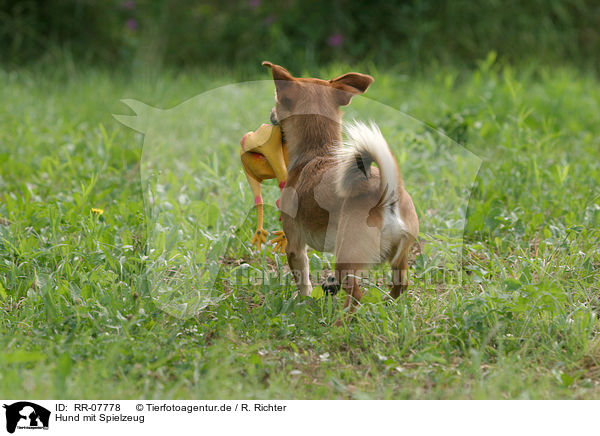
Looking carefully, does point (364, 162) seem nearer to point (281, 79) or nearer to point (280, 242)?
point (281, 79)

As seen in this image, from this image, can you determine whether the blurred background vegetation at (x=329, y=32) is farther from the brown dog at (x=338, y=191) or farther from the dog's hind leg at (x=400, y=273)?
the dog's hind leg at (x=400, y=273)

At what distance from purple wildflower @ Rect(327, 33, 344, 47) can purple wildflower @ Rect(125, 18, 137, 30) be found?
2626mm

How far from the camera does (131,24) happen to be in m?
8.88

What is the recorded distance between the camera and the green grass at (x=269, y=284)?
2.47m

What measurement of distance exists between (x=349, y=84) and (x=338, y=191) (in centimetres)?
58

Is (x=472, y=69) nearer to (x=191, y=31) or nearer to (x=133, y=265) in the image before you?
(x=191, y=31)

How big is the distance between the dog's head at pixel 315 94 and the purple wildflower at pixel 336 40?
17.6 ft

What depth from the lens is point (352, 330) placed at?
2.75 metres

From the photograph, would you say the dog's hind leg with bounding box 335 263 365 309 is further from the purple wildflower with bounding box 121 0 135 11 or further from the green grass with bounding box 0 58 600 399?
the purple wildflower with bounding box 121 0 135 11

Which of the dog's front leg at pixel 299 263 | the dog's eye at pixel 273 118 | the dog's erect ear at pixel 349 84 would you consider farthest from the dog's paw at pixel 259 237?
the dog's erect ear at pixel 349 84

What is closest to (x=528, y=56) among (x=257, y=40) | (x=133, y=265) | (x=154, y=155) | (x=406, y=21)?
(x=406, y=21)

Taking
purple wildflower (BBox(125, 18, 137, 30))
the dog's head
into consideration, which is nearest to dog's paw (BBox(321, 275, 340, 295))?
the dog's head

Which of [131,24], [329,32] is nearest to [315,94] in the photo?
[329,32]
